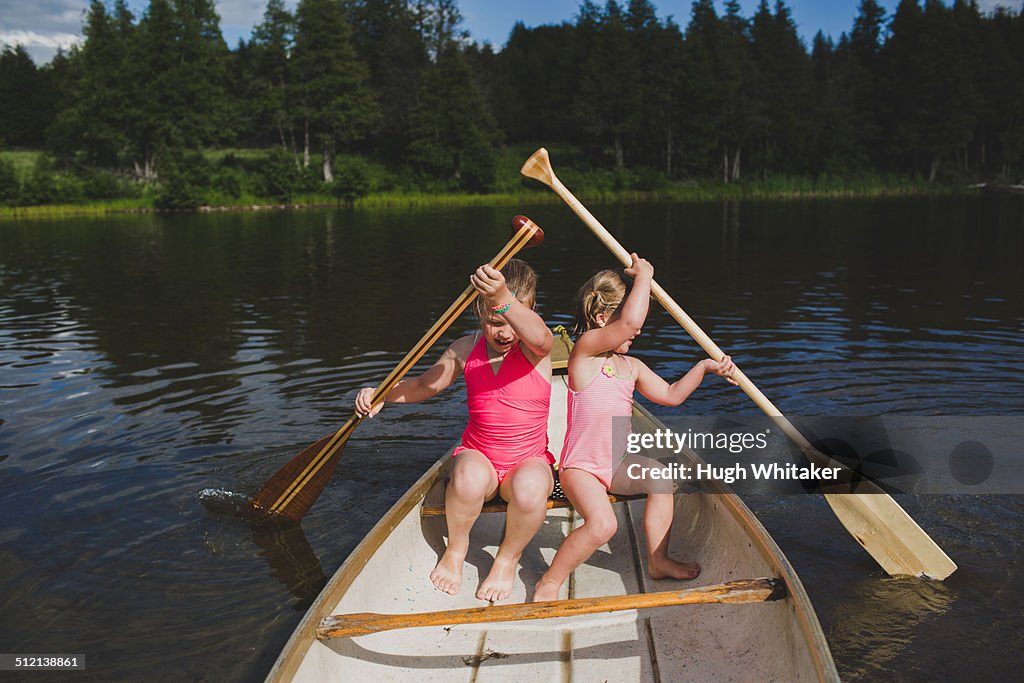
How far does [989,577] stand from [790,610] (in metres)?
2.15

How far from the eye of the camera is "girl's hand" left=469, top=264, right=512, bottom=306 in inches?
142

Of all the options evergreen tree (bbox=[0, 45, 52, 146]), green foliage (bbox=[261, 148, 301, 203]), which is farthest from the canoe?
evergreen tree (bbox=[0, 45, 52, 146])

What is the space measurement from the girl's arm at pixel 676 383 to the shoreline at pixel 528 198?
3825cm

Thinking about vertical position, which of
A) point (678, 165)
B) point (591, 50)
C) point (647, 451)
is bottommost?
point (647, 451)

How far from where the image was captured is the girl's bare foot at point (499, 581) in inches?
160

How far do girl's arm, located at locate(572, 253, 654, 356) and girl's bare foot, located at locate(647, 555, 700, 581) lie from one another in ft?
3.44

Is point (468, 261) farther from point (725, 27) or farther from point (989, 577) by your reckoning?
point (725, 27)

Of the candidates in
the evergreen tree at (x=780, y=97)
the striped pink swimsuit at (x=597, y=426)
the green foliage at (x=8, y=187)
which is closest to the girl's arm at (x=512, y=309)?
the striped pink swimsuit at (x=597, y=426)

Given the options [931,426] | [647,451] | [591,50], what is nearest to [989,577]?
[647,451]

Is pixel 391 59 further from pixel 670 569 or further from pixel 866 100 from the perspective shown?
pixel 670 569

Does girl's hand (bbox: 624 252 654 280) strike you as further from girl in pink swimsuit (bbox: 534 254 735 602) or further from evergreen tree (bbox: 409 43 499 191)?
evergreen tree (bbox: 409 43 499 191)

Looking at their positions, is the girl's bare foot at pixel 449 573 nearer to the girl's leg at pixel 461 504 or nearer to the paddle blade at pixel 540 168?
the girl's leg at pixel 461 504

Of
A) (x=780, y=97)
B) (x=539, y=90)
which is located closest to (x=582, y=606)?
(x=780, y=97)

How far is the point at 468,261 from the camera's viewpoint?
20047 millimetres
